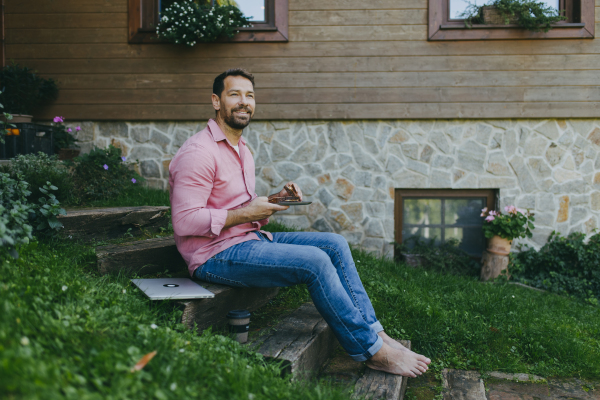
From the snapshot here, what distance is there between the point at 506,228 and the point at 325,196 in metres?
1.99

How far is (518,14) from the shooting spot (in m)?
4.87

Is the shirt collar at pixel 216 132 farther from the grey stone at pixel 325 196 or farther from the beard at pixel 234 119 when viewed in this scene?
the grey stone at pixel 325 196

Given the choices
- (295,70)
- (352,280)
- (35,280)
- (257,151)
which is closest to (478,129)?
(295,70)

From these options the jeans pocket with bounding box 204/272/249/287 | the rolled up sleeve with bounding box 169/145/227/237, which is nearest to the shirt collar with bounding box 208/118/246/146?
the rolled up sleeve with bounding box 169/145/227/237

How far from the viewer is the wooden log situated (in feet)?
6.93

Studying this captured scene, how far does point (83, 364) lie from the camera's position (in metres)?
1.38

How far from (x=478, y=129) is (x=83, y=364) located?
473cm

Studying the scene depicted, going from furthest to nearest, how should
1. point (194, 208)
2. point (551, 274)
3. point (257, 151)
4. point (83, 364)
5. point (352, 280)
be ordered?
point (257, 151) → point (551, 274) → point (352, 280) → point (194, 208) → point (83, 364)

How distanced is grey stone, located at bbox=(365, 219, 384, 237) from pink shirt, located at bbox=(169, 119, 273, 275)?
108 inches

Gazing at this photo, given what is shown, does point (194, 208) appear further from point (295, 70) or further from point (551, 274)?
point (551, 274)

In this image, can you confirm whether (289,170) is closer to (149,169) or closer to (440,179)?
(149,169)

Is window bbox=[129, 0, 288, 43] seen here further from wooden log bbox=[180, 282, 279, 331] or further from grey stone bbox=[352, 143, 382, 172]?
wooden log bbox=[180, 282, 279, 331]

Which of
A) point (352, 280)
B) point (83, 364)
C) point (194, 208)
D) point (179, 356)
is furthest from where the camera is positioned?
point (352, 280)

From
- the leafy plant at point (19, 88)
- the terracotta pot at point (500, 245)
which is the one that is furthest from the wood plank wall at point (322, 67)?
the terracotta pot at point (500, 245)
